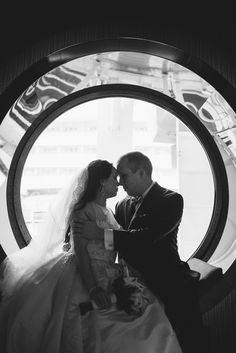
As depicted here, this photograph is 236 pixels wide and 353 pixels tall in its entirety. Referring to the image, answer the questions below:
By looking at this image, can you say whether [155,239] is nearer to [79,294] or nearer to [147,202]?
[147,202]

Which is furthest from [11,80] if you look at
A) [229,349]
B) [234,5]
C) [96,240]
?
[229,349]

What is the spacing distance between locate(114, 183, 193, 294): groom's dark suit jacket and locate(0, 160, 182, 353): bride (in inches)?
3.5

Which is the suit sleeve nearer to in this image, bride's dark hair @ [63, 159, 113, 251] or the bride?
the bride

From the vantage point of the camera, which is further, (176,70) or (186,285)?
(176,70)

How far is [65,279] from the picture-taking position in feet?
5.93

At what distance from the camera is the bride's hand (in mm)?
1705

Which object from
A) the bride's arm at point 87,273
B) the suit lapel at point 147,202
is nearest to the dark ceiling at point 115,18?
the suit lapel at point 147,202

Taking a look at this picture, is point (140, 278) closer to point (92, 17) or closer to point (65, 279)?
point (65, 279)

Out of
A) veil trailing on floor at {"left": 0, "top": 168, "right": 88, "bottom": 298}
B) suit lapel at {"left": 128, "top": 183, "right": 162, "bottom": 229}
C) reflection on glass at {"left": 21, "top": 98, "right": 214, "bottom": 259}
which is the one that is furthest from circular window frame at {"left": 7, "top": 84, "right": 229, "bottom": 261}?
reflection on glass at {"left": 21, "top": 98, "right": 214, "bottom": 259}

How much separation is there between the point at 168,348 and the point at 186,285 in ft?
1.38

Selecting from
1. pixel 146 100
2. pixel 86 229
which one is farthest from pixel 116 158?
pixel 86 229

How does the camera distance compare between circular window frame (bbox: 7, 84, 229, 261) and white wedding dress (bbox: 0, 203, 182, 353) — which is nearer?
white wedding dress (bbox: 0, 203, 182, 353)

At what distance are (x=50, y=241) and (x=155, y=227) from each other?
0.64 metres

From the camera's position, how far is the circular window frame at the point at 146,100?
2770 mm
